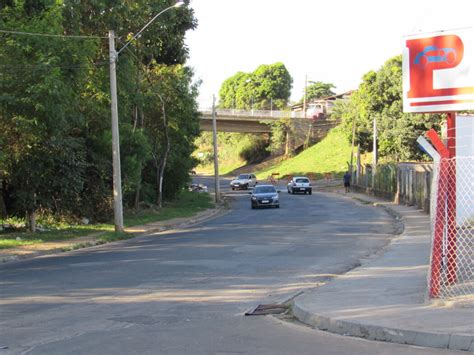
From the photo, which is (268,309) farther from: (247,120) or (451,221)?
(247,120)

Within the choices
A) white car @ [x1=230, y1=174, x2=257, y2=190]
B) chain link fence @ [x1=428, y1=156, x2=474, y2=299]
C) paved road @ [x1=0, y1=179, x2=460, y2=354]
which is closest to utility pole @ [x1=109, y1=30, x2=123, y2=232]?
paved road @ [x1=0, y1=179, x2=460, y2=354]

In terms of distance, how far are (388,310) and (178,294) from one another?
3748 millimetres

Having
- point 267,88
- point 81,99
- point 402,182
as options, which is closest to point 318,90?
point 267,88

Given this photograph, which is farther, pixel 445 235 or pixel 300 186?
pixel 300 186

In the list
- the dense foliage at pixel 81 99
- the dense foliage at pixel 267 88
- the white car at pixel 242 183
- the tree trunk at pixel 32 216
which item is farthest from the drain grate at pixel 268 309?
the dense foliage at pixel 267 88

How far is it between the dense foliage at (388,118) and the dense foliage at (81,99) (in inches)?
824

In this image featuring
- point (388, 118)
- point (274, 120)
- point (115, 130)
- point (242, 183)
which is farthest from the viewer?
point (274, 120)

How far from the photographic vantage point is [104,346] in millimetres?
6953

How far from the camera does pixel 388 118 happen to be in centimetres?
5231

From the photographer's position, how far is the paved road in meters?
7.00

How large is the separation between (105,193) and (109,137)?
2.45 m

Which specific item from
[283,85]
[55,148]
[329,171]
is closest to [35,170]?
[55,148]

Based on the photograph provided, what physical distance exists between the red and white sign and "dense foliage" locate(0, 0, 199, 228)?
41.2 feet

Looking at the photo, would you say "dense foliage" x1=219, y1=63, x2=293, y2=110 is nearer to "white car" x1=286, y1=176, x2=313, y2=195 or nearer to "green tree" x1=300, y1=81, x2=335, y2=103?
"green tree" x1=300, y1=81, x2=335, y2=103
